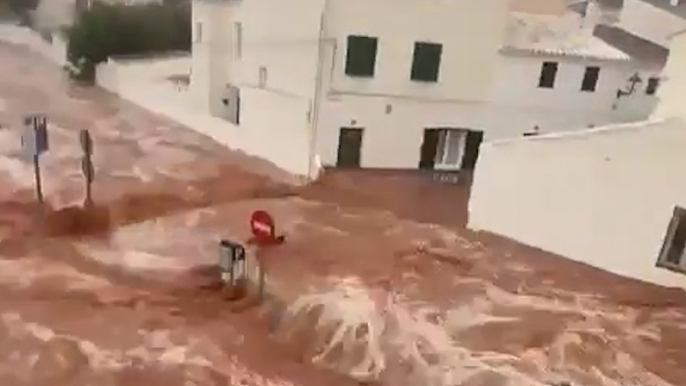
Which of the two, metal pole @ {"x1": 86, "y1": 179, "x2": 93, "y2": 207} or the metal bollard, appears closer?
the metal bollard

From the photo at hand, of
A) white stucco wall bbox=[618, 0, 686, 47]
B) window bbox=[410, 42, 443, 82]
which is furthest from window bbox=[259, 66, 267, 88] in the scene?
white stucco wall bbox=[618, 0, 686, 47]

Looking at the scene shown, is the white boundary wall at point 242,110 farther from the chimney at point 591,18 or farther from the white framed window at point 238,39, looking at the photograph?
the chimney at point 591,18

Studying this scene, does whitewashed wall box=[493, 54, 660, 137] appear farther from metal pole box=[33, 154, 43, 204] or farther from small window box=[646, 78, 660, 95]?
metal pole box=[33, 154, 43, 204]

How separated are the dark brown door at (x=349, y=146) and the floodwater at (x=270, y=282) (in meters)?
0.06

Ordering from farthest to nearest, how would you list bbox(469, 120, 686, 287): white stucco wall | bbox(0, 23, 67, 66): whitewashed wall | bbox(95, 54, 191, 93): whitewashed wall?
bbox(0, 23, 67, 66): whitewashed wall < bbox(95, 54, 191, 93): whitewashed wall < bbox(469, 120, 686, 287): white stucco wall

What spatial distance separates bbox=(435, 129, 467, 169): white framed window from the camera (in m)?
2.68

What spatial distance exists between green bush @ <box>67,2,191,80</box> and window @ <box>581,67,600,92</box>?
1326 mm

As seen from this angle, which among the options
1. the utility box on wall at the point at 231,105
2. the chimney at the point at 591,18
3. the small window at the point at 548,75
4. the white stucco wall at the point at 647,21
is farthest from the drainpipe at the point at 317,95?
the white stucco wall at the point at 647,21

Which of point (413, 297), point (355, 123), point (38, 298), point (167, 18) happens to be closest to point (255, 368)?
point (413, 297)

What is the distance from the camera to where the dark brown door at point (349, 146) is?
8.74 ft

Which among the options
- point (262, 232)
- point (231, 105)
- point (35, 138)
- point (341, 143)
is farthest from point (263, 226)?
point (35, 138)

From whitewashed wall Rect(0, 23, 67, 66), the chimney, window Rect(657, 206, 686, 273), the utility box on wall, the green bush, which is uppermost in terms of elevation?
the chimney

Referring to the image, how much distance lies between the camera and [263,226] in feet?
7.70

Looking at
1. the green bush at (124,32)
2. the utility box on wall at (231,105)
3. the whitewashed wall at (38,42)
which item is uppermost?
the green bush at (124,32)
